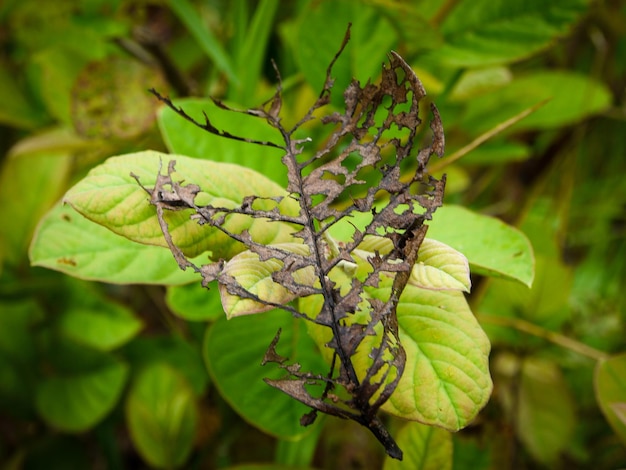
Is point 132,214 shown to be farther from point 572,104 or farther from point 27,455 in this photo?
point 572,104

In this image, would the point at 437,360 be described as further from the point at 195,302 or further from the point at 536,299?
the point at 536,299

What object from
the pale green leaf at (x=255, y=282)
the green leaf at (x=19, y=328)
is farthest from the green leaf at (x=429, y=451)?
the green leaf at (x=19, y=328)

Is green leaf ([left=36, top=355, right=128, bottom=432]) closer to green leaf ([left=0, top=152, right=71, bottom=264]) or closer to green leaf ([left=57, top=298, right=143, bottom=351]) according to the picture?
green leaf ([left=57, top=298, right=143, bottom=351])

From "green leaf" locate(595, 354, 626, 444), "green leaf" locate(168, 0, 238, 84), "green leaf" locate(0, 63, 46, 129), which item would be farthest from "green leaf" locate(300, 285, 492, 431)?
"green leaf" locate(0, 63, 46, 129)

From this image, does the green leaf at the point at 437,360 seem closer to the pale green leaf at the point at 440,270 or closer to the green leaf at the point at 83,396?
the pale green leaf at the point at 440,270

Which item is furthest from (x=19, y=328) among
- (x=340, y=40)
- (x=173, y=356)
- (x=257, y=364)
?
(x=340, y=40)
